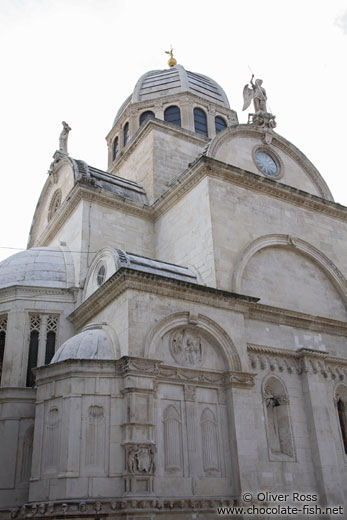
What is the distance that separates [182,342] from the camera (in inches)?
611

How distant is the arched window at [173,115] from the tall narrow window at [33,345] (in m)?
15.7

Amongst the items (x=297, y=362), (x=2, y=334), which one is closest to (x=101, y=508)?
(x=2, y=334)

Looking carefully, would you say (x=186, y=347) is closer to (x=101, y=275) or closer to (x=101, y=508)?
(x=101, y=275)

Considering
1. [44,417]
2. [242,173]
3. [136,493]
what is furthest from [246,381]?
[242,173]

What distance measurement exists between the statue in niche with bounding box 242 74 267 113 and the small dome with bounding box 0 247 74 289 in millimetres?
10917

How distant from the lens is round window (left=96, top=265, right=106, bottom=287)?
57.3ft

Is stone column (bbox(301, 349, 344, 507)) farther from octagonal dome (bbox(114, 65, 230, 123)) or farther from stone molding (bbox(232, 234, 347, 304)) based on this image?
octagonal dome (bbox(114, 65, 230, 123))

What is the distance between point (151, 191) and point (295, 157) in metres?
6.80

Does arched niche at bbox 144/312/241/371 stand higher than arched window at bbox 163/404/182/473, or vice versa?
arched niche at bbox 144/312/241/371

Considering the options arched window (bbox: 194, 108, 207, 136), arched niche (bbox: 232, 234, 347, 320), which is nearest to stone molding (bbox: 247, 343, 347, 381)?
arched niche (bbox: 232, 234, 347, 320)

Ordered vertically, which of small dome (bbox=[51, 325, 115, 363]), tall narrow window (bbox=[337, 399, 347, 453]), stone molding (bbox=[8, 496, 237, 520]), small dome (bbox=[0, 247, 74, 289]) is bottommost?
stone molding (bbox=[8, 496, 237, 520])

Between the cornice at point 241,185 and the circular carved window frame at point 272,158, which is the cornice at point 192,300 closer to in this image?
the cornice at point 241,185

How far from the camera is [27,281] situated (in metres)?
19.0

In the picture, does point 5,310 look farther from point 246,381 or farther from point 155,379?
point 246,381
